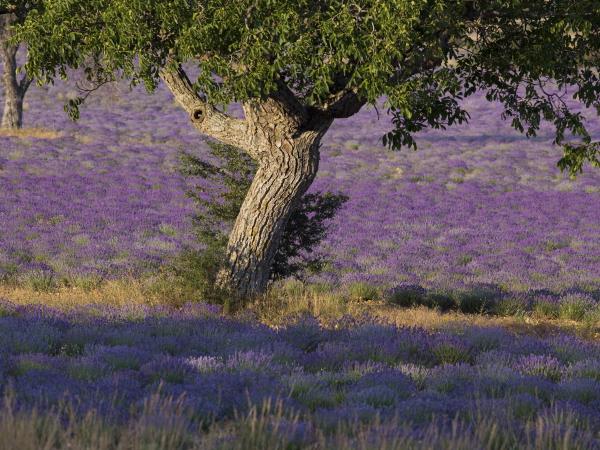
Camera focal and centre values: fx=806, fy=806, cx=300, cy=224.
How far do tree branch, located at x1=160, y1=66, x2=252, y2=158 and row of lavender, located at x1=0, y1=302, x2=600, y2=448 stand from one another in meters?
3.44

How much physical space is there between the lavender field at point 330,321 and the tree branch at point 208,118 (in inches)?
113

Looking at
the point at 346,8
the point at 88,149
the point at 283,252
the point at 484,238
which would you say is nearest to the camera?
the point at 346,8

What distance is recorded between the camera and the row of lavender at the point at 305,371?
6379 mm

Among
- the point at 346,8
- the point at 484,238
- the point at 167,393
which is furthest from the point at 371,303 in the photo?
the point at 484,238

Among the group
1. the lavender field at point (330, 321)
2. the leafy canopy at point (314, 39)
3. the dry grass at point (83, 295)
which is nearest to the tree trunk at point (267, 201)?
the leafy canopy at point (314, 39)

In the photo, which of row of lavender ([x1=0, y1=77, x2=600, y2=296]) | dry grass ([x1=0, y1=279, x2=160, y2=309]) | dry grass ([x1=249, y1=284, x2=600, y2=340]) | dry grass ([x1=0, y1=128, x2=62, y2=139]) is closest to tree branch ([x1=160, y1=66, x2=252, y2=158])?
dry grass ([x1=249, y1=284, x2=600, y2=340])

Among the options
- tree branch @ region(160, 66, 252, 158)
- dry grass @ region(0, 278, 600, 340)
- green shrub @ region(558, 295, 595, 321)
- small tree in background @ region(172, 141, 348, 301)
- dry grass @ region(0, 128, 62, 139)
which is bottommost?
green shrub @ region(558, 295, 595, 321)

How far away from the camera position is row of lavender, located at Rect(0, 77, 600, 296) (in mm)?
21141

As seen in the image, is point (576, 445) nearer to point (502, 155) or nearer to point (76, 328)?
point (76, 328)

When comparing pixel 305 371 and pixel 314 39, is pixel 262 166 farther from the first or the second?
pixel 305 371

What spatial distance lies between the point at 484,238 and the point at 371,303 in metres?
11.5

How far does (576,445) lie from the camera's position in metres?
5.61

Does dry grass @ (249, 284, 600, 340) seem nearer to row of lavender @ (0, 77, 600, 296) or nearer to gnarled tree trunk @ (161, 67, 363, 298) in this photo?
gnarled tree trunk @ (161, 67, 363, 298)

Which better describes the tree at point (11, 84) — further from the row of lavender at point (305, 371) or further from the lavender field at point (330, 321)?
the row of lavender at point (305, 371)
